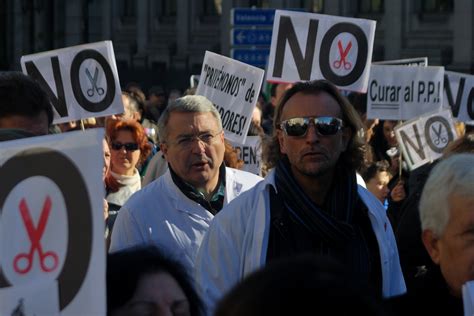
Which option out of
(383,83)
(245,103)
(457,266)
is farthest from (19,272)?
(383,83)

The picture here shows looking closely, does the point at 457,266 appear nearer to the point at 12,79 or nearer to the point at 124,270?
the point at 124,270

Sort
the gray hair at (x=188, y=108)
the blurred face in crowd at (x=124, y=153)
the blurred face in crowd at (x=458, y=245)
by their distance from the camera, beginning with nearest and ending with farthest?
the blurred face in crowd at (x=458, y=245) < the gray hair at (x=188, y=108) < the blurred face in crowd at (x=124, y=153)

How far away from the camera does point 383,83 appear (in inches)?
521

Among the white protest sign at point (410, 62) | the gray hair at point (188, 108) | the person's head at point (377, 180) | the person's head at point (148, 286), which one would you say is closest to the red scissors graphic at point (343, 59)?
the person's head at point (377, 180)

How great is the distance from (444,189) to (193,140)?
8.49 ft

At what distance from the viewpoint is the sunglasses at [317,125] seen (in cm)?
542

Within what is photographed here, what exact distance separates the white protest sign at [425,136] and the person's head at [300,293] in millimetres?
9157

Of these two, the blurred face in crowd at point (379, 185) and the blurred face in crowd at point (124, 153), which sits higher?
the blurred face in crowd at point (124, 153)

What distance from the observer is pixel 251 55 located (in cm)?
2108

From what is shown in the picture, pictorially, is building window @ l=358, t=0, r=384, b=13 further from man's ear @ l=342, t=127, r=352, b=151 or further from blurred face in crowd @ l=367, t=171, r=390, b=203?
man's ear @ l=342, t=127, r=352, b=151

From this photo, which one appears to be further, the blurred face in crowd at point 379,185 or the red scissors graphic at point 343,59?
the red scissors graphic at point 343,59

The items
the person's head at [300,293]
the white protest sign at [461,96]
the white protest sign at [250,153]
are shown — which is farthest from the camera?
the white protest sign at [461,96]

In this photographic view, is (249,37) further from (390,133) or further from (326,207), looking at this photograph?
(326,207)

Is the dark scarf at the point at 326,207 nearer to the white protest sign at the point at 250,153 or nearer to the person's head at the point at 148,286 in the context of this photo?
the person's head at the point at 148,286
